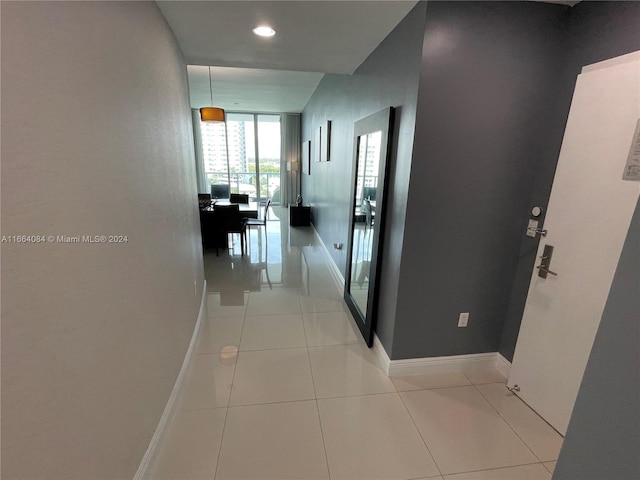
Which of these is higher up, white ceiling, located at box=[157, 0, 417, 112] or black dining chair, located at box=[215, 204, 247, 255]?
white ceiling, located at box=[157, 0, 417, 112]

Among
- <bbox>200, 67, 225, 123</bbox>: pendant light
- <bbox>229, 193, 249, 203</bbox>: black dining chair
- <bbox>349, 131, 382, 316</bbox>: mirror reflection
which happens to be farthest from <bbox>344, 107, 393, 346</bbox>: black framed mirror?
<bbox>229, 193, 249, 203</bbox>: black dining chair

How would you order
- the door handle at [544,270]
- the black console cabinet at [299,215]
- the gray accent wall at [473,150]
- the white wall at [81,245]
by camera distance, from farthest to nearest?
1. the black console cabinet at [299,215]
2. the door handle at [544,270]
3. the gray accent wall at [473,150]
4. the white wall at [81,245]

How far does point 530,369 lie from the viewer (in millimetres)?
1939

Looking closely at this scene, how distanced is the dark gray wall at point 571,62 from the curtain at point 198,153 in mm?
8190

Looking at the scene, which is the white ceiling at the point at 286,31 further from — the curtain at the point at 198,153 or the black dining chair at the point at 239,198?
the curtain at the point at 198,153

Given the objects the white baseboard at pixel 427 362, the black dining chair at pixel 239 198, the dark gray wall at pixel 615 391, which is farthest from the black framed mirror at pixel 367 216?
the black dining chair at pixel 239 198

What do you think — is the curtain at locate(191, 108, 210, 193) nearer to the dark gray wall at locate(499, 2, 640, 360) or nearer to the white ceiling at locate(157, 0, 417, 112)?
the white ceiling at locate(157, 0, 417, 112)

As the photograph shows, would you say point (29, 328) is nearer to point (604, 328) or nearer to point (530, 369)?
point (604, 328)

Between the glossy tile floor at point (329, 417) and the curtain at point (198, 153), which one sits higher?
the curtain at point (198, 153)

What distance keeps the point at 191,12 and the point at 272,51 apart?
2.55 feet

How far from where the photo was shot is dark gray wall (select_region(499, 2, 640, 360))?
141cm

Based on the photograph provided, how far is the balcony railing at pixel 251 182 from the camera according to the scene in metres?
9.02

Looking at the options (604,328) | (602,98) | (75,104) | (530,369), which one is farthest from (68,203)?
(530,369)

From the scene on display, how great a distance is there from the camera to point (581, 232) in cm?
159
